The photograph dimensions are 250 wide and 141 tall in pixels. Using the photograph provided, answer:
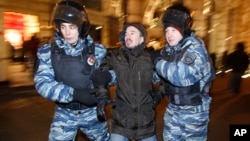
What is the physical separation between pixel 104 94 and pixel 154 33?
14477 mm

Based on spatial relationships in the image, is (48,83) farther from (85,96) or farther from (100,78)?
(100,78)

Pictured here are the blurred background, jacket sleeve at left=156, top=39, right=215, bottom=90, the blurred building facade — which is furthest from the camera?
the blurred building facade

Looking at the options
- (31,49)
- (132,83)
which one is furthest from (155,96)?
(31,49)

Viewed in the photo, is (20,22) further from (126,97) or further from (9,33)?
(126,97)

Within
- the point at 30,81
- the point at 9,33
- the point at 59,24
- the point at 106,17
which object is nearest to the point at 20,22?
the point at 9,33

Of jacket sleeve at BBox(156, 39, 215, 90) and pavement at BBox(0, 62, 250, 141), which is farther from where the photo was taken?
pavement at BBox(0, 62, 250, 141)

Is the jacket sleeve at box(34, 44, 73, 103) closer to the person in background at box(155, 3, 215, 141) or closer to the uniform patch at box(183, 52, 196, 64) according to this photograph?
the person in background at box(155, 3, 215, 141)

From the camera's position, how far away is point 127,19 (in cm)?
1800

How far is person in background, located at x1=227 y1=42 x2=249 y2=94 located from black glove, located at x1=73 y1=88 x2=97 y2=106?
24.0ft

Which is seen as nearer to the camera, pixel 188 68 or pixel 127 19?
pixel 188 68

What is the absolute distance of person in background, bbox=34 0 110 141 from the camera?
3012 millimetres

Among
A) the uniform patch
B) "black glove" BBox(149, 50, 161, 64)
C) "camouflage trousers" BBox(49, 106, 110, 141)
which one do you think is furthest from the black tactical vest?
the uniform patch

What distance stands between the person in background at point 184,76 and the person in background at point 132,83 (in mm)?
169

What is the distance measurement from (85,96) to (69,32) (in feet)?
1.90
